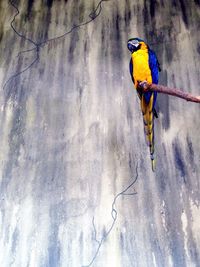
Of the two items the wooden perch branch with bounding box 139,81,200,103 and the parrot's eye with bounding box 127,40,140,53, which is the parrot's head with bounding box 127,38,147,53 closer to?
the parrot's eye with bounding box 127,40,140,53

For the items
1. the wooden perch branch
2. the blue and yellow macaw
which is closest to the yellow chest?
the blue and yellow macaw

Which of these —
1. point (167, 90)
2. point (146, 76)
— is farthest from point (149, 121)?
point (167, 90)

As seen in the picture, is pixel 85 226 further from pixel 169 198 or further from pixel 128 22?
pixel 128 22

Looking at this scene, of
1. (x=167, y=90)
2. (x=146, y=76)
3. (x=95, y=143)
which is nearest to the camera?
(x=167, y=90)

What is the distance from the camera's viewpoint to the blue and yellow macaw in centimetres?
172

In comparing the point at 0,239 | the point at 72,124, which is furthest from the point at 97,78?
the point at 0,239

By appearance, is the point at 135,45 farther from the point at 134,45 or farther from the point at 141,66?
the point at 141,66

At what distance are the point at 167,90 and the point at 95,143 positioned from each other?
1.87 ft

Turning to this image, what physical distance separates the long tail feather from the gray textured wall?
38 millimetres

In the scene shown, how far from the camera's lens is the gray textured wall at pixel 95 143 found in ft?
5.14

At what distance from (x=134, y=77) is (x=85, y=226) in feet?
2.51

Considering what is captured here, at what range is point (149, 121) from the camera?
5.71 ft

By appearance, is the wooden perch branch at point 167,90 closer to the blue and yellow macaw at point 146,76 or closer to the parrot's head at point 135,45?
the blue and yellow macaw at point 146,76

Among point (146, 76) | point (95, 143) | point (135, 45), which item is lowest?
point (95, 143)
